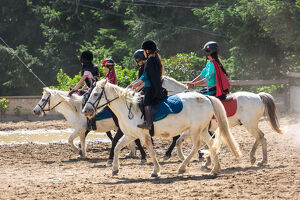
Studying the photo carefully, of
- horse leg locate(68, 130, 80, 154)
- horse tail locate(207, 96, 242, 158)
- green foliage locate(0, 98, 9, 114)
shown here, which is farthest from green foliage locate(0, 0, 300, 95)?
horse tail locate(207, 96, 242, 158)

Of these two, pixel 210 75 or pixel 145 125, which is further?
pixel 210 75

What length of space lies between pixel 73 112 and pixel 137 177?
3749 millimetres

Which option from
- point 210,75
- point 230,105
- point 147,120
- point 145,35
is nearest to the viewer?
point 147,120

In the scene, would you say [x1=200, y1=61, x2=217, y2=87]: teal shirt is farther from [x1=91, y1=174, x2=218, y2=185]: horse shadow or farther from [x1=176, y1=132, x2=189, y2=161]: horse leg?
[x1=91, y1=174, x2=218, y2=185]: horse shadow

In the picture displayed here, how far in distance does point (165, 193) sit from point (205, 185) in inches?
32.5

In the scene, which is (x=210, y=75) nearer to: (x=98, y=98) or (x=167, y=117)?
(x=167, y=117)

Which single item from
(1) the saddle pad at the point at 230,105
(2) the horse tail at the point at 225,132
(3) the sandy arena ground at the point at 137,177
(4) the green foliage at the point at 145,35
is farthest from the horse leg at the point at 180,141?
(4) the green foliage at the point at 145,35

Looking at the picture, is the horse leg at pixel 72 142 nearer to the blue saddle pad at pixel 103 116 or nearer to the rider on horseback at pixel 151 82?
the blue saddle pad at pixel 103 116

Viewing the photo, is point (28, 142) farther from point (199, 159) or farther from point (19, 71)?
point (19, 71)

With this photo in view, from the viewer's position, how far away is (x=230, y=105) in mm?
10828

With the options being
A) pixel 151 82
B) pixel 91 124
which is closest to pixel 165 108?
pixel 151 82

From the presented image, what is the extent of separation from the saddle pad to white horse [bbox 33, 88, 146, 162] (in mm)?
3089

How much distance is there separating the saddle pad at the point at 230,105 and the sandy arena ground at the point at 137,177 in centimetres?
112

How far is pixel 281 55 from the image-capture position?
76.6 ft
